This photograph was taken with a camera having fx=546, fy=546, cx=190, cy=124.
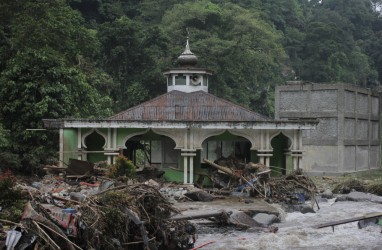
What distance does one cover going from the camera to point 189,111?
2639 cm

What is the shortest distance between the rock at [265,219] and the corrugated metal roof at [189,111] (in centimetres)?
846

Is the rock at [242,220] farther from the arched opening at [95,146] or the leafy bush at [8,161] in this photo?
the leafy bush at [8,161]

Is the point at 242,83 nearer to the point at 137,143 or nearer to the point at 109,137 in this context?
the point at 137,143

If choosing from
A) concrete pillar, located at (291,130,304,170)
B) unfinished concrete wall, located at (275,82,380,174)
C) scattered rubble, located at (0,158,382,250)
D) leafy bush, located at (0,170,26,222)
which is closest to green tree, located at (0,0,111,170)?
scattered rubble, located at (0,158,382,250)

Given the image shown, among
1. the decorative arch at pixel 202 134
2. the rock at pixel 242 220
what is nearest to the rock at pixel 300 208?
the rock at pixel 242 220

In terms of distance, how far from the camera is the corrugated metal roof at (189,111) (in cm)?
2591

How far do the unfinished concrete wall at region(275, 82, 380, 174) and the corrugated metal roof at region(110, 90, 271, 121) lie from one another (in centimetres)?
1206

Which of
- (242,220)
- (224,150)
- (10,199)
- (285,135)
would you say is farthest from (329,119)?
(10,199)

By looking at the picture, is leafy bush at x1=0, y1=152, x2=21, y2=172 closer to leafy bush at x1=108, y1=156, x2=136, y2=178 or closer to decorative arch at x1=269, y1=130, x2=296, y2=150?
leafy bush at x1=108, y1=156, x2=136, y2=178

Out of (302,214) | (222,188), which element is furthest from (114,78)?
(302,214)

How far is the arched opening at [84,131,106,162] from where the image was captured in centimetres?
2633

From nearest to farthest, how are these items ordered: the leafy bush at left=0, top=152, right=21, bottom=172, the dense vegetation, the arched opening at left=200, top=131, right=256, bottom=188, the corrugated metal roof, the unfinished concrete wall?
the arched opening at left=200, top=131, right=256, bottom=188 < the corrugated metal roof < the leafy bush at left=0, top=152, right=21, bottom=172 < the dense vegetation < the unfinished concrete wall

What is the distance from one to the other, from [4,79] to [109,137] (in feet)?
28.3

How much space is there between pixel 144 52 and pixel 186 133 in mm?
23476
